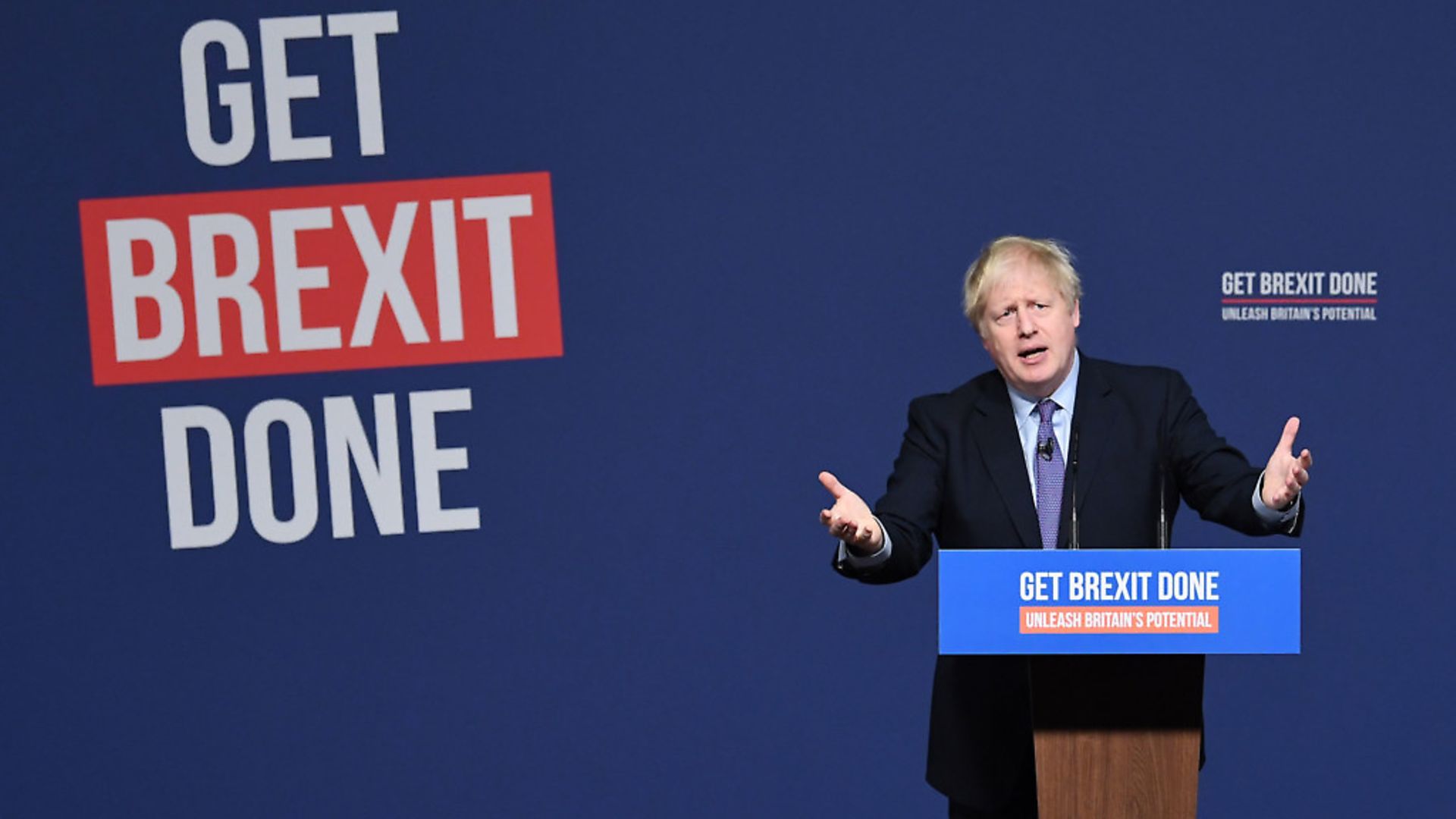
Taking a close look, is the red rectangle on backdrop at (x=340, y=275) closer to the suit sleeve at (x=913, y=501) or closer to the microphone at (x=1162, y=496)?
the suit sleeve at (x=913, y=501)

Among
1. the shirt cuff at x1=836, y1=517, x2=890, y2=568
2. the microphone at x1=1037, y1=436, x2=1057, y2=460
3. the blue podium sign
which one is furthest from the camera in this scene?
the microphone at x1=1037, y1=436, x2=1057, y2=460

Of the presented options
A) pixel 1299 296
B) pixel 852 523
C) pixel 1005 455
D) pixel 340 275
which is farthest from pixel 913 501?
pixel 340 275

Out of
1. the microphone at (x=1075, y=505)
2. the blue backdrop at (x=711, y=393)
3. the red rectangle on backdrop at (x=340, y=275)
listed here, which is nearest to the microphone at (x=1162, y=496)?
the microphone at (x=1075, y=505)

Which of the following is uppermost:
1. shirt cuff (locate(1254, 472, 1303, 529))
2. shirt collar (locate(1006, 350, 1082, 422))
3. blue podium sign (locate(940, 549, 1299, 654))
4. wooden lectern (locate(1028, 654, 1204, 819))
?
shirt collar (locate(1006, 350, 1082, 422))

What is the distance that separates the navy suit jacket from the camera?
2.20 meters

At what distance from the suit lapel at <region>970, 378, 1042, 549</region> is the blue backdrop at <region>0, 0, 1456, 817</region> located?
1.29 m

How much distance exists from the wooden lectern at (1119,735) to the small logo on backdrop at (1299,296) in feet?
6.12

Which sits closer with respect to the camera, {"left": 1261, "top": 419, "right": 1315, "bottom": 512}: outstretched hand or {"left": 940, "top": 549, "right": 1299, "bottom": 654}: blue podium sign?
{"left": 940, "top": 549, "right": 1299, "bottom": 654}: blue podium sign

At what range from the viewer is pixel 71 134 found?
12.2 feet

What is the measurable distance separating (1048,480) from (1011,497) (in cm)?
7

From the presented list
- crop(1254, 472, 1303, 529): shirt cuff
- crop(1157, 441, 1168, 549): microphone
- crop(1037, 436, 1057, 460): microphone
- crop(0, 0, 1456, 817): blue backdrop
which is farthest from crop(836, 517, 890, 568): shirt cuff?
crop(0, 0, 1456, 817): blue backdrop

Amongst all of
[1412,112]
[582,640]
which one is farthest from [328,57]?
[1412,112]

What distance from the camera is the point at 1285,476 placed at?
2.00 m

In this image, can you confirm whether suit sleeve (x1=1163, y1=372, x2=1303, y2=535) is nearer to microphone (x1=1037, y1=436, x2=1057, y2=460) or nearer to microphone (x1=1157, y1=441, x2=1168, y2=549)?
microphone (x1=1157, y1=441, x2=1168, y2=549)
